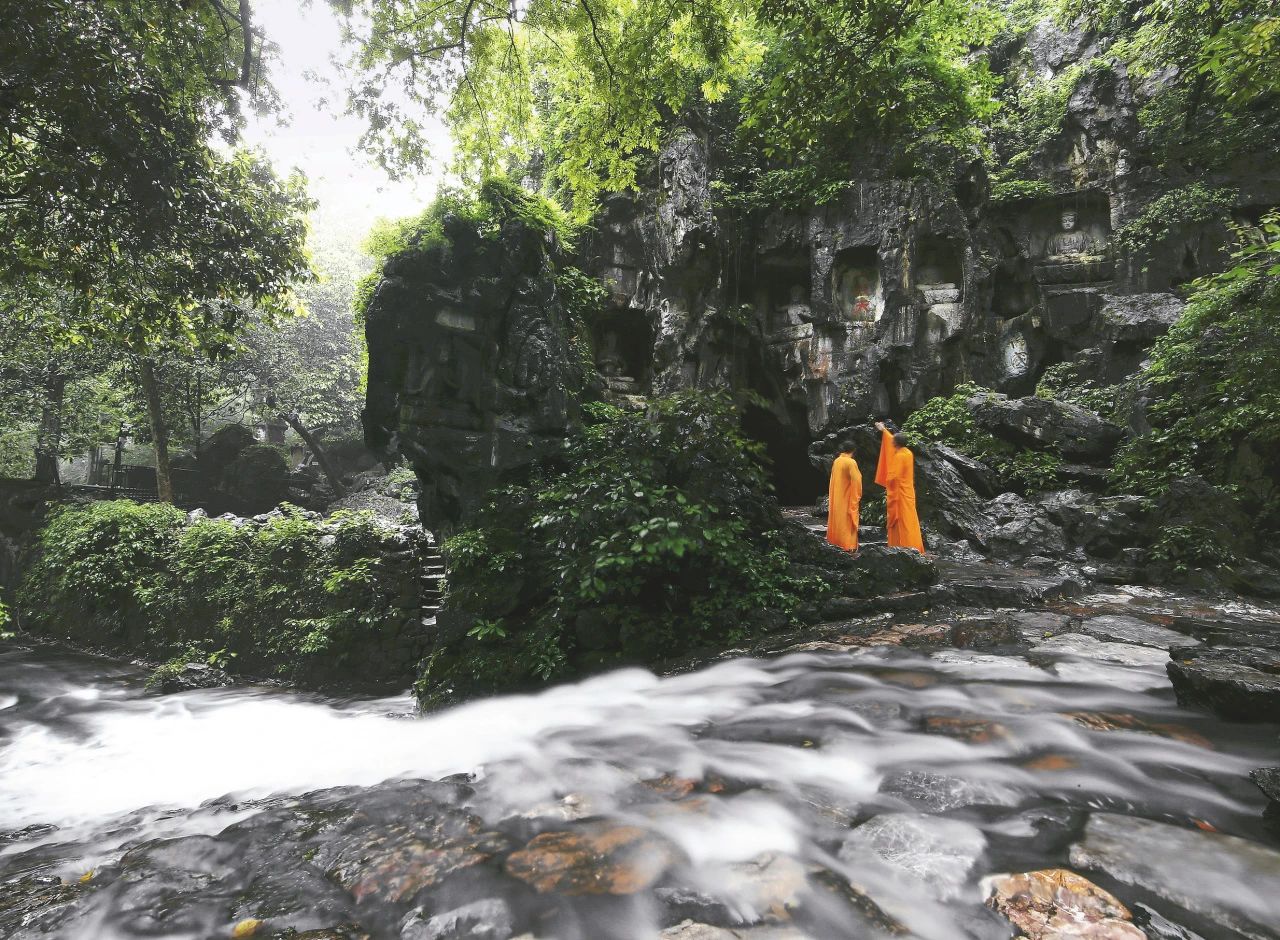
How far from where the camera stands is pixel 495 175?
9.12 meters

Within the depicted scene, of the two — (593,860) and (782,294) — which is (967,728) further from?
(782,294)

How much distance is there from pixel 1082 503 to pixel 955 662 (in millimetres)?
6706

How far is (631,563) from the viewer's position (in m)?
5.46

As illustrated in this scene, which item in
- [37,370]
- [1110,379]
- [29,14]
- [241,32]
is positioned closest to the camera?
[29,14]

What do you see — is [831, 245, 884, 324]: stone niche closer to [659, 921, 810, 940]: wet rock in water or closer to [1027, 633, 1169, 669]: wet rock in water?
[1027, 633, 1169, 669]: wet rock in water

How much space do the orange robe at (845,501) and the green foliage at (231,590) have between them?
276 inches

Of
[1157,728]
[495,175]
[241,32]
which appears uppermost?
[241,32]

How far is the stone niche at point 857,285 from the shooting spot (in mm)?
16969

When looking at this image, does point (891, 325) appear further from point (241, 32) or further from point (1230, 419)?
point (241, 32)

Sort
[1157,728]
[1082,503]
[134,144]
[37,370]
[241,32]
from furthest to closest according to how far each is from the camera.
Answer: [37,370]
[1082,503]
[241,32]
[134,144]
[1157,728]

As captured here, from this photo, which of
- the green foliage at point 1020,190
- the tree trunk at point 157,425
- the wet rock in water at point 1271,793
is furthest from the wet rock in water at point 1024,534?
the tree trunk at point 157,425

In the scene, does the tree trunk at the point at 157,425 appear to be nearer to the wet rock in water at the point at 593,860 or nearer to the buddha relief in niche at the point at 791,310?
the buddha relief in niche at the point at 791,310


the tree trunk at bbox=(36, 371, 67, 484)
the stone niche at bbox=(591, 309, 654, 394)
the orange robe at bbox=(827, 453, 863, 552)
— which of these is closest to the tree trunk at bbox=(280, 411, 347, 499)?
the tree trunk at bbox=(36, 371, 67, 484)


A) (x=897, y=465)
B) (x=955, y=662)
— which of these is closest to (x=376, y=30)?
(x=897, y=465)
